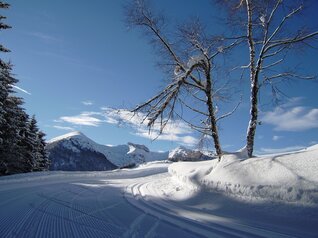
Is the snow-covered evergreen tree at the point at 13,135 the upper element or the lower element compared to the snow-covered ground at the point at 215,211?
upper

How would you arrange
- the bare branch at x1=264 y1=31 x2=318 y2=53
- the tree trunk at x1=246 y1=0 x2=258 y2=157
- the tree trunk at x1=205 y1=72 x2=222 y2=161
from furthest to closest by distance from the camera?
the tree trunk at x1=205 y1=72 x2=222 y2=161, the tree trunk at x1=246 y1=0 x2=258 y2=157, the bare branch at x1=264 y1=31 x2=318 y2=53

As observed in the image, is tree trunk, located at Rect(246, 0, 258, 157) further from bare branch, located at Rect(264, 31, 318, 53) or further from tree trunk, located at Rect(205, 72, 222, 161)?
tree trunk, located at Rect(205, 72, 222, 161)

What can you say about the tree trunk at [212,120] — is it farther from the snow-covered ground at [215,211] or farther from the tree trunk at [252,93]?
the snow-covered ground at [215,211]

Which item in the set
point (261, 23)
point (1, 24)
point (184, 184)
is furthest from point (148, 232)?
point (1, 24)

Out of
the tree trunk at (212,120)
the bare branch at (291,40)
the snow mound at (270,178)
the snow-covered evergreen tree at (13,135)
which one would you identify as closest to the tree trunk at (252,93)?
the bare branch at (291,40)

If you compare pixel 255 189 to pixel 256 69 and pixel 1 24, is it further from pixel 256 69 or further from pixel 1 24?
pixel 1 24

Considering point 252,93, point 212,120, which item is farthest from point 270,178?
point 212,120

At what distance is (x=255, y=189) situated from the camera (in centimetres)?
600

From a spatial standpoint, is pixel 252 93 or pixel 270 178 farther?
pixel 252 93

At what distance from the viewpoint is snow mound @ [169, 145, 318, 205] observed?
17.5 ft

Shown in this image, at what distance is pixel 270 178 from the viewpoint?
19.7 ft

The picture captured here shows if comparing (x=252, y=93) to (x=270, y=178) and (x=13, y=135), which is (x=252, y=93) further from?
(x=13, y=135)

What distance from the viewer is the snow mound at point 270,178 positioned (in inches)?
210

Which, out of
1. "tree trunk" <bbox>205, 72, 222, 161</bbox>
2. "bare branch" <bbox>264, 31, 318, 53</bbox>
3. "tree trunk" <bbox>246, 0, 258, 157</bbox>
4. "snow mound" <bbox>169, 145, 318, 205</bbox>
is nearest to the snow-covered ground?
"snow mound" <bbox>169, 145, 318, 205</bbox>
